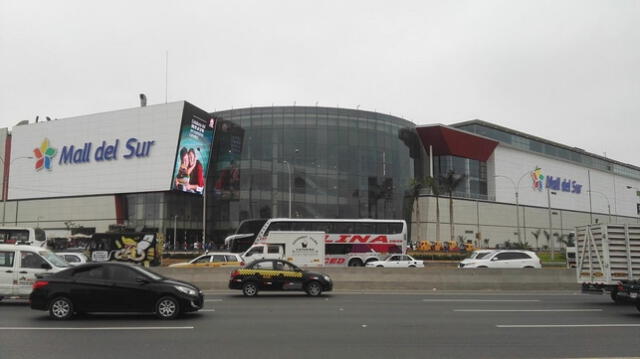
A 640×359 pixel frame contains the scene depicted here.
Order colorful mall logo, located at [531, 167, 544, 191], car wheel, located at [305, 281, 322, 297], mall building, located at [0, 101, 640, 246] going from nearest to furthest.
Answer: car wheel, located at [305, 281, 322, 297]
mall building, located at [0, 101, 640, 246]
colorful mall logo, located at [531, 167, 544, 191]

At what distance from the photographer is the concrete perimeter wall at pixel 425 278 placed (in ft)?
82.0

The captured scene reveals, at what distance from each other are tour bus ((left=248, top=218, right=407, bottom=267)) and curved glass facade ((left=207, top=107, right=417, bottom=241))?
22030 mm

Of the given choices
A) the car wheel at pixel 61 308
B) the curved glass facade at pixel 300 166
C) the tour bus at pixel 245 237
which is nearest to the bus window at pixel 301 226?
the tour bus at pixel 245 237

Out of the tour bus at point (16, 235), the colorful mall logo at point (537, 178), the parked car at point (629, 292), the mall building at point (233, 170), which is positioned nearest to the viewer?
the parked car at point (629, 292)

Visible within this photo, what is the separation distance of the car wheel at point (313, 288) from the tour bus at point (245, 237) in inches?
933

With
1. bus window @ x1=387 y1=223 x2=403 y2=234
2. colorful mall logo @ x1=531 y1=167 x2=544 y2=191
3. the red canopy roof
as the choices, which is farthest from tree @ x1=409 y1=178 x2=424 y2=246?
colorful mall logo @ x1=531 y1=167 x2=544 y2=191

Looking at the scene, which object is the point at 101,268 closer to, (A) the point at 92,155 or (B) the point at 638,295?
(B) the point at 638,295

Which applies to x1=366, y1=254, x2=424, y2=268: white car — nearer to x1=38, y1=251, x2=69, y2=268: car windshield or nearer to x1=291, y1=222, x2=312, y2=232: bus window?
x1=291, y1=222, x2=312, y2=232: bus window

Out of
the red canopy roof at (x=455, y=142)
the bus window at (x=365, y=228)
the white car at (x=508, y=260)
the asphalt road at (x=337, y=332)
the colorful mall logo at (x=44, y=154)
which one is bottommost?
the asphalt road at (x=337, y=332)

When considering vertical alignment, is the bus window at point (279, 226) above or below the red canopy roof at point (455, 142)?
below

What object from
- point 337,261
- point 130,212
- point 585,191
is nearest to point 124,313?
point 337,261

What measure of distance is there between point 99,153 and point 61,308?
6360cm

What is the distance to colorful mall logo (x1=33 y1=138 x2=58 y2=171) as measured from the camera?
76.6 metres

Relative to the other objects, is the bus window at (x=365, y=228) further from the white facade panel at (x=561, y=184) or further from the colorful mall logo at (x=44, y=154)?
the colorful mall logo at (x=44, y=154)
